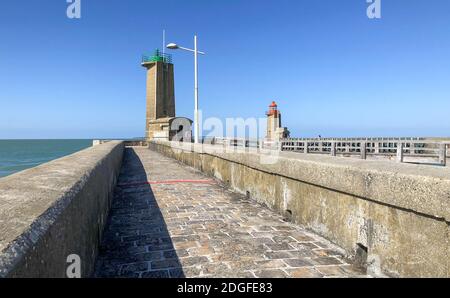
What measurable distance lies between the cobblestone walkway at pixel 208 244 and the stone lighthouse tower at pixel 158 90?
108 feet

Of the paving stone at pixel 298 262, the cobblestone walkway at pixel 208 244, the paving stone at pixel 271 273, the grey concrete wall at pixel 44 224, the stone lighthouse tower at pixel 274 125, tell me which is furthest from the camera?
the stone lighthouse tower at pixel 274 125

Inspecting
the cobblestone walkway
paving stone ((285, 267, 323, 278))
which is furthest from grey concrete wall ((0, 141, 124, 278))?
paving stone ((285, 267, 323, 278))

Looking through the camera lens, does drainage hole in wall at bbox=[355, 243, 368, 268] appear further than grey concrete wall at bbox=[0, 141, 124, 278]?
Yes

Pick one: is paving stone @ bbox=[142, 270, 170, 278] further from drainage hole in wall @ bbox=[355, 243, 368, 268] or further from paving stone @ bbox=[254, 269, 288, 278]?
drainage hole in wall @ bbox=[355, 243, 368, 268]

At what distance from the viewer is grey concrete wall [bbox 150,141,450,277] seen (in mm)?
2632

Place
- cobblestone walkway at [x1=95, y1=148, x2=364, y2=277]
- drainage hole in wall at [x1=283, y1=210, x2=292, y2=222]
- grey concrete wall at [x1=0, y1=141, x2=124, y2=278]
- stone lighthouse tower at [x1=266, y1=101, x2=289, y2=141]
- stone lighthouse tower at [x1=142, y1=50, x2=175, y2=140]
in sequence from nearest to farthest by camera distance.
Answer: grey concrete wall at [x1=0, y1=141, x2=124, y2=278] < cobblestone walkway at [x1=95, y1=148, x2=364, y2=277] < drainage hole in wall at [x1=283, y1=210, x2=292, y2=222] < stone lighthouse tower at [x1=266, y1=101, x2=289, y2=141] < stone lighthouse tower at [x1=142, y1=50, x2=175, y2=140]

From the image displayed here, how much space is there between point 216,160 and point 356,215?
689 centimetres

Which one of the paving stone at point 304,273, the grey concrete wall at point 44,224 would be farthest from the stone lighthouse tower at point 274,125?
the grey concrete wall at point 44,224

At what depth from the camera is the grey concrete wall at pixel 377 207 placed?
263 cm

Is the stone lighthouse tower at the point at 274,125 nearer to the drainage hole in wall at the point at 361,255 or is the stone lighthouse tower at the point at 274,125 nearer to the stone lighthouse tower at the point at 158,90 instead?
the stone lighthouse tower at the point at 158,90

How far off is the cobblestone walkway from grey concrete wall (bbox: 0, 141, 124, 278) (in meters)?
0.67

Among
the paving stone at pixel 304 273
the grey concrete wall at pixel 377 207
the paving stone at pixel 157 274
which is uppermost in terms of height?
the grey concrete wall at pixel 377 207

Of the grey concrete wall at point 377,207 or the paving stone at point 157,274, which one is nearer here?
the grey concrete wall at point 377,207

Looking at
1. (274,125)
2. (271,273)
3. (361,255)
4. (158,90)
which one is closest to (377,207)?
(361,255)
